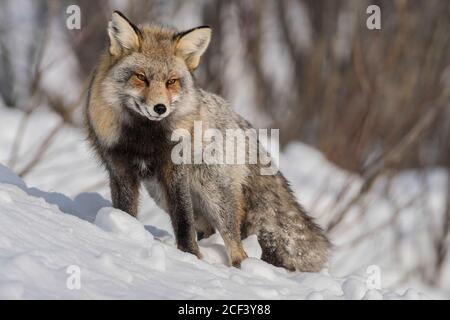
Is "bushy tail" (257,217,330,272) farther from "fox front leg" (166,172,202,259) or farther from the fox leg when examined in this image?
"fox front leg" (166,172,202,259)

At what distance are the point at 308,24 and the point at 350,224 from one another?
23.8 ft

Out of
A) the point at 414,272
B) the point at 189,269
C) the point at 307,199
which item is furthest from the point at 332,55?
the point at 189,269

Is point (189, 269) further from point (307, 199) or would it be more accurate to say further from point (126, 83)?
point (307, 199)

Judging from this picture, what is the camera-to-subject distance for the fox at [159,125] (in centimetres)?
580

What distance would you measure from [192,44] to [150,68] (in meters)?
0.52

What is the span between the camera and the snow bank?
162 inches

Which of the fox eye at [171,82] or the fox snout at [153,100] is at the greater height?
the fox eye at [171,82]

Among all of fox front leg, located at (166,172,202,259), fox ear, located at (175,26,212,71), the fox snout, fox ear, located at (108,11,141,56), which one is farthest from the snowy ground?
fox ear, located at (175,26,212,71)

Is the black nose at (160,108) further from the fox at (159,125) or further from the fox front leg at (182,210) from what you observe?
the fox front leg at (182,210)

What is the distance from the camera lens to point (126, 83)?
580 cm

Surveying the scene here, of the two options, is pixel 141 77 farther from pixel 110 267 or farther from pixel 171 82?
pixel 110 267

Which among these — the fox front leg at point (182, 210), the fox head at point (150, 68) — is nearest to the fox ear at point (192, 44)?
the fox head at point (150, 68)

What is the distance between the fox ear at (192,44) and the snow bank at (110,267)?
130cm
